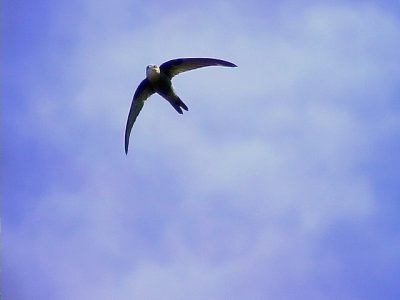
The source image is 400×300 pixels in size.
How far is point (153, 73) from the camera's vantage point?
25891 mm

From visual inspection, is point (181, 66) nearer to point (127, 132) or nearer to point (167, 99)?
point (167, 99)

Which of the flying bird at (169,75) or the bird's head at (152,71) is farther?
the flying bird at (169,75)

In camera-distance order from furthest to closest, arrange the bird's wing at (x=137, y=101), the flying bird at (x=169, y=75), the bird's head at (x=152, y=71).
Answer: the bird's wing at (x=137, y=101), the flying bird at (x=169, y=75), the bird's head at (x=152, y=71)

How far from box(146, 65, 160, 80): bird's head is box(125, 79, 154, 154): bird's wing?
0.47 m

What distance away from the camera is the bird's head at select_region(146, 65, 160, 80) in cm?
2578

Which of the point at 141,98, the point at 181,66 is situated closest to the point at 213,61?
the point at 181,66

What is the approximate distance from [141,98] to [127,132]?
140 cm

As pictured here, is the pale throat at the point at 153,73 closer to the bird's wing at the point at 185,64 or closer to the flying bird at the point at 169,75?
the flying bird at the point at 169,75

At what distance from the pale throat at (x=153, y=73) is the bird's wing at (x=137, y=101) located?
13.8 inches

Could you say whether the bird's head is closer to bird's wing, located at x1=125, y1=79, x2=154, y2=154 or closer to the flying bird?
the flying bird

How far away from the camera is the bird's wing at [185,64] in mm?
26109

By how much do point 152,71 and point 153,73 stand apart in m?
0.09

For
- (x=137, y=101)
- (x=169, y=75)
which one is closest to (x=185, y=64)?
(x=169, y=75)

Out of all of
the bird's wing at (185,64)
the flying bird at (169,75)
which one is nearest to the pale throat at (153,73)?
the flying bird at (169,75)
